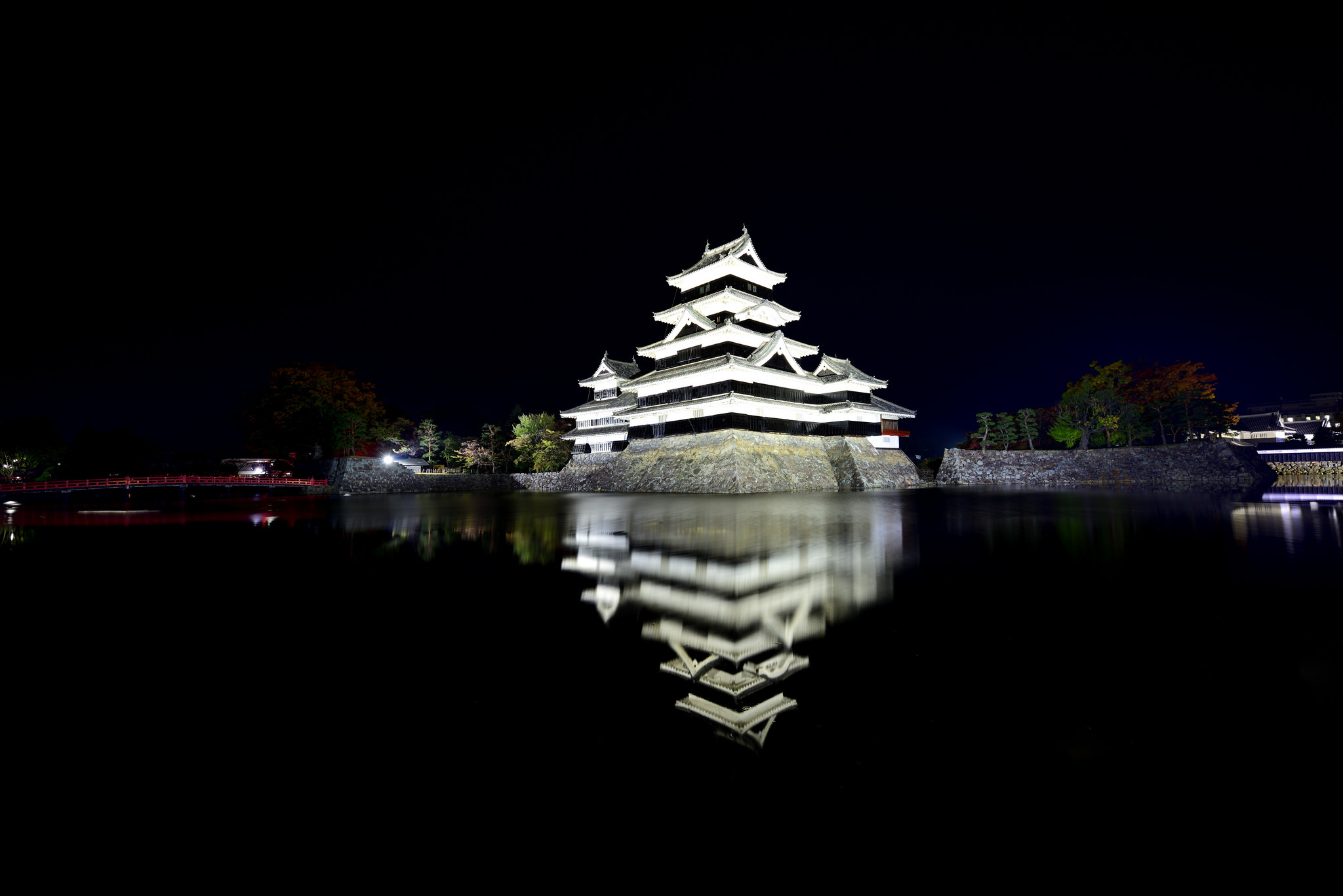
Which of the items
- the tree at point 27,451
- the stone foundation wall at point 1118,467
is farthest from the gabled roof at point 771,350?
the tree at point 27,451

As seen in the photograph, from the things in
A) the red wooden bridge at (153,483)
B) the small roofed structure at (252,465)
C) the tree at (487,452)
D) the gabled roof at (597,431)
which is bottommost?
the red wooden bridge at (153,483)

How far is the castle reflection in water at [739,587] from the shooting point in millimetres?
3072

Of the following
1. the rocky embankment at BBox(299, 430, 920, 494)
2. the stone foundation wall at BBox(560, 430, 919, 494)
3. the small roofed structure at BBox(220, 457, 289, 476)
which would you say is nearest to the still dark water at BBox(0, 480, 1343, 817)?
the stone foundation wall at BBox(560, 430, 919, 494)

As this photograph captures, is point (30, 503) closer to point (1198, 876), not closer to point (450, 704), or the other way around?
point (450, 704)

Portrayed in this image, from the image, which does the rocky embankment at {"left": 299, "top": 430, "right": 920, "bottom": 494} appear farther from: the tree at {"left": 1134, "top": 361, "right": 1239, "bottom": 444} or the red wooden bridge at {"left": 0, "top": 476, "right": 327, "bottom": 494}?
the tree at {"left": 1134, "top": 361, "right": 1239, "bottom": 444}

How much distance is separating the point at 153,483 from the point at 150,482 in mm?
720

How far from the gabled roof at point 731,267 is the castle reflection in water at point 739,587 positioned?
68.5 feet

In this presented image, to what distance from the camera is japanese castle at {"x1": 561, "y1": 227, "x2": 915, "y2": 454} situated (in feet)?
90.1

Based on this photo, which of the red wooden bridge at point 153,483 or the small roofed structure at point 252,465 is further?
the small roofed structure at point 252,465

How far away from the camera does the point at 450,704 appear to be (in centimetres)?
287

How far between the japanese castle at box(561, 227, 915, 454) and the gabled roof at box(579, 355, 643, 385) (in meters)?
3.16

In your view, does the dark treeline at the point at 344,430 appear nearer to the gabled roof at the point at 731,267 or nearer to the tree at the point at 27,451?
the tree at the point at 27,451

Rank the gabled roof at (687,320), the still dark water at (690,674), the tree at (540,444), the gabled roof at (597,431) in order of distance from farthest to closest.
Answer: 1. the tree at (540,444)
2. the gabled roof at (597,431)
3. the gabled roof at (687,320)
4. the still dark water at (690,674)

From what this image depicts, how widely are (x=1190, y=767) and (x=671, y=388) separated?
91.9ft
